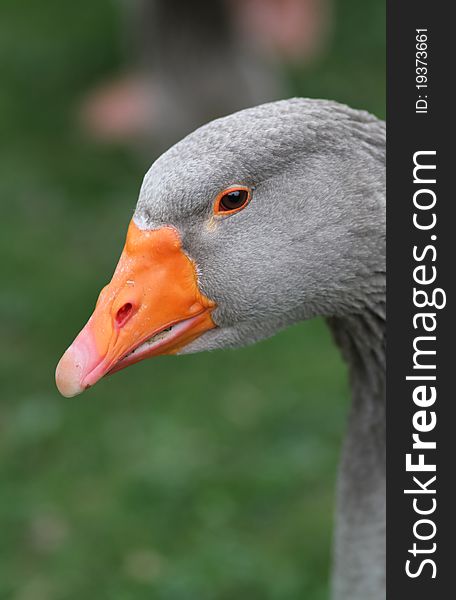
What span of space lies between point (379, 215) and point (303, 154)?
30cm

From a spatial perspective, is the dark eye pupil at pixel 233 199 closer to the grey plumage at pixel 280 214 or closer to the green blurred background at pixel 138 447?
the grey plumage at pixel 280 214

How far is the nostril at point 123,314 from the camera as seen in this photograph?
2961 millimetres

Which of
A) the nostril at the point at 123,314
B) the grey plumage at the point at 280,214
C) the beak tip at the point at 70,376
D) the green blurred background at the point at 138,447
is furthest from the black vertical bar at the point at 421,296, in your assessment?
the green blurred background at the point at 138,447

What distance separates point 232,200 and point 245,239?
0.40 ft

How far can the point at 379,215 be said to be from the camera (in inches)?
121

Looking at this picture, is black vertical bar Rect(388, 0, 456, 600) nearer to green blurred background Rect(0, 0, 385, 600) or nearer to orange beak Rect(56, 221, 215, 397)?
orange beak Rect(56, 221, 215, 397)

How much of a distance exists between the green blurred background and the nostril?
2335mm

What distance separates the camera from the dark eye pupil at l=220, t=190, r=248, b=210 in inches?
117

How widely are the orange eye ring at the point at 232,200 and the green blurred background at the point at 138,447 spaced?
8.28 feet

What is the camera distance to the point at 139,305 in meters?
2.97

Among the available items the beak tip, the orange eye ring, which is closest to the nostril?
the beak tip

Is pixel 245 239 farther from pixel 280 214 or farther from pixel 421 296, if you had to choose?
pixel 421 296

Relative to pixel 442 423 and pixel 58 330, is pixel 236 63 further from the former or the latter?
pixel 442 423

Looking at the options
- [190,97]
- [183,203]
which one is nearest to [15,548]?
[183,203]
